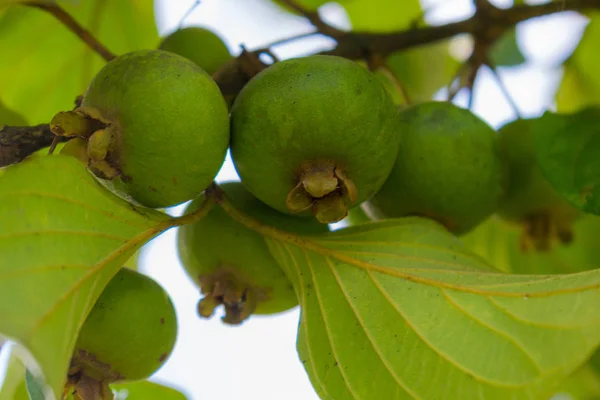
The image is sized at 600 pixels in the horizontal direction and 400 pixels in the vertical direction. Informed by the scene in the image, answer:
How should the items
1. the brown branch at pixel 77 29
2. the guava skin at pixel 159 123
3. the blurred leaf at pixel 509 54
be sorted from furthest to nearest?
the blurred leaf at pixel 509 54 < the brown branch at pixel 77 29 < the guava skin at pixel 159 123

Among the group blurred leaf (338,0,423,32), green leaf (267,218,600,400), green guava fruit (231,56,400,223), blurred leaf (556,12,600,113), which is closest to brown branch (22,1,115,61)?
green guava fruit (231,56,400,223)

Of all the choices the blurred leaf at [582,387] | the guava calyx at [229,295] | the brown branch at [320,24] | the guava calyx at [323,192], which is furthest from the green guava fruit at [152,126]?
the blurred leaf at [582,387]

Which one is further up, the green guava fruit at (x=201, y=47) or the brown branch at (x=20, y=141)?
the green guava fruit at (x=201, y=47)

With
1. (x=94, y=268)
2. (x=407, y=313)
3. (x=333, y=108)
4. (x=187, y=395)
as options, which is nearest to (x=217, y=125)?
(x=333, y=108)

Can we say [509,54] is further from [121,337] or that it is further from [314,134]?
[121,337]

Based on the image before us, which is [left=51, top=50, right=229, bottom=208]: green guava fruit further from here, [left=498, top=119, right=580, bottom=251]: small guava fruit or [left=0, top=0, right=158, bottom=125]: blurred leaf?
[left=0, top=0, right=158, bottom=125]: blurred leaf

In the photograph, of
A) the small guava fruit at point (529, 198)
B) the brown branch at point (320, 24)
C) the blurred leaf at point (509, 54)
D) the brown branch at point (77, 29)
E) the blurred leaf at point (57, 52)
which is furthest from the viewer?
the blurred leaf at point (509, 54)

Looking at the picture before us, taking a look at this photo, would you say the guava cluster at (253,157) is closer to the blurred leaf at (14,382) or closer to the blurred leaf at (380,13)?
the blurred leaf at (14,382)
